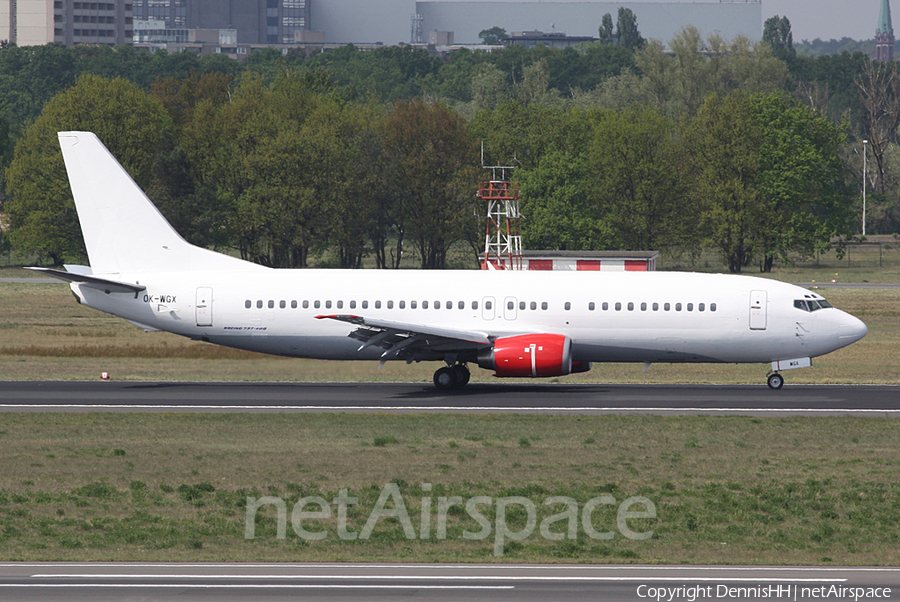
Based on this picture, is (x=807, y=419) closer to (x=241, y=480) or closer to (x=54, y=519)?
(x=241, y=480)

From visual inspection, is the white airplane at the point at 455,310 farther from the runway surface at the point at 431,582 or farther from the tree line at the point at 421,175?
the tree line at the point at 421,175

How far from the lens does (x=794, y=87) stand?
197 m

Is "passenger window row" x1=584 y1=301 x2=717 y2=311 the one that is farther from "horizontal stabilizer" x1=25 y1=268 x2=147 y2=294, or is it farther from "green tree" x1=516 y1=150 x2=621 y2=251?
"green tree" x1=516 y1=150 x2=621 y2=251

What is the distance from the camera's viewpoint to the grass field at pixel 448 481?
19.3 m

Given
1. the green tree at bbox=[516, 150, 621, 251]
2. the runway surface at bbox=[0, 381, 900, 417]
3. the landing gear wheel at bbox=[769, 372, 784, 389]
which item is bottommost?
the runway surface at bbox=[0, 381, 900, 417]

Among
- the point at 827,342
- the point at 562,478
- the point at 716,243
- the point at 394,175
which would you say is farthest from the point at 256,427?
the point at 716,243

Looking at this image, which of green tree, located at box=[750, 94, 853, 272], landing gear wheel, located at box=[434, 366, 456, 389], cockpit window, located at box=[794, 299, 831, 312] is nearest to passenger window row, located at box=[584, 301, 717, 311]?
cockpit window, located at box=[794, 299, 831, 312]

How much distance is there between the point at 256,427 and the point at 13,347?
24.7m

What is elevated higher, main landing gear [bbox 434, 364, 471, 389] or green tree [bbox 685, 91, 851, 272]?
green tree [bbox 685, 91, 851, 272]

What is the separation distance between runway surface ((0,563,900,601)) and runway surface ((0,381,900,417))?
16.1 metres

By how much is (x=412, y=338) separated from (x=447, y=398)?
7.94 ft

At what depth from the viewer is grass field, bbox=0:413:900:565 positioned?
63.4ft

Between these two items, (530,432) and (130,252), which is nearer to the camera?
(530,432)

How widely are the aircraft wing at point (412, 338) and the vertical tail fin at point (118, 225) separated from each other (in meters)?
5.78
